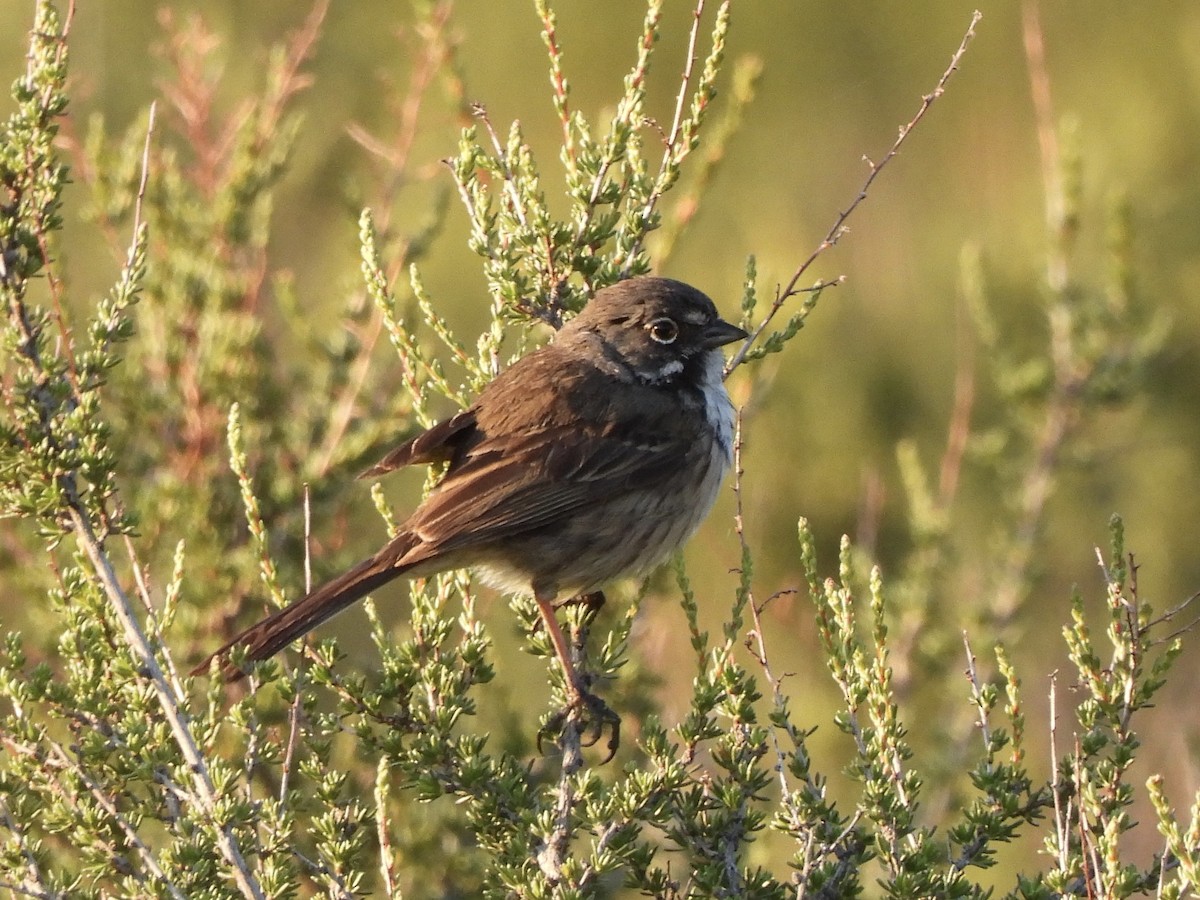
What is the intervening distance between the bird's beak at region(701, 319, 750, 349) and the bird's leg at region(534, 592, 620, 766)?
0.93 metres

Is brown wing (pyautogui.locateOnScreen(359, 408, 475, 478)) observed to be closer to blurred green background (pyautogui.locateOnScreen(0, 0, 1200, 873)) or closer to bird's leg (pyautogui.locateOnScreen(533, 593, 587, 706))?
bird's leg (pyautogui.locateOnScreen(533, 593, 587, 706))

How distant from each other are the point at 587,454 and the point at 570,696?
34.1 inches

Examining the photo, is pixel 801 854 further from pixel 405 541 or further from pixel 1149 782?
pixel 405 541

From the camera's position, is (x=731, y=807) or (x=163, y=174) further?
(x=163, y=174)

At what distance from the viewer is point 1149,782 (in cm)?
277

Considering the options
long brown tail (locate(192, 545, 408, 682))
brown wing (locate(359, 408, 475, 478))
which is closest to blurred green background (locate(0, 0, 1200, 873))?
brown wing (locate(359, 408, 475, 478))

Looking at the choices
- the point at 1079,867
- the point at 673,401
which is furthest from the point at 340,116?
the point at 1079,867

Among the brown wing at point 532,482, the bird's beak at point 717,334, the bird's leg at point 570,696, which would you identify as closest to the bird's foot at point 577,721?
the bird's leg at point 570,696

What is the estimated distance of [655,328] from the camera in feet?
15.4

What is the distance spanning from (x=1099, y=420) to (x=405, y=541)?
4.68 metres

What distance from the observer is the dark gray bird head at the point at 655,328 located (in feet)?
14.8

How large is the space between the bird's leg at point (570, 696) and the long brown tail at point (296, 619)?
51 cm

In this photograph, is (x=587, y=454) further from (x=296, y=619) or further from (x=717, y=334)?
(x=296, y=619)

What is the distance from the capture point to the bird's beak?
4.71m
